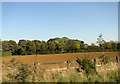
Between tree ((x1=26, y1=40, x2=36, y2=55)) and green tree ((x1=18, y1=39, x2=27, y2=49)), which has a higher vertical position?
green tree ((x1=18, y1=39, x2=27, y2=49))

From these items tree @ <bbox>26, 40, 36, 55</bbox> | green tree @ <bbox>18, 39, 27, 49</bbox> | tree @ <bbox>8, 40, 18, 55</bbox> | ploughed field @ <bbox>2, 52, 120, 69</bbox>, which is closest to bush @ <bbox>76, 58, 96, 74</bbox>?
ploughed field @ <bbox>2, 52, 120, 69</bbox>

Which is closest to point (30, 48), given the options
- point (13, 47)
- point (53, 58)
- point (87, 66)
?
point (13, 47)

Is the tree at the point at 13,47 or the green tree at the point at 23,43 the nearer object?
the tree at the point at 13,47

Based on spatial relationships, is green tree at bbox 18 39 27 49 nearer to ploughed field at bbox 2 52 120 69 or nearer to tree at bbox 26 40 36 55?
tree at bbox 26 40 36 55

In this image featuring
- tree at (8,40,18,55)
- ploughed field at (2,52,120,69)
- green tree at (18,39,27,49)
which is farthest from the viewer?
green tree at (18,39,27,49)

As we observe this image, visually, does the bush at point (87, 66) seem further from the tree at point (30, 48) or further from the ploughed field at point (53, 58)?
the tree at point (30, 48)

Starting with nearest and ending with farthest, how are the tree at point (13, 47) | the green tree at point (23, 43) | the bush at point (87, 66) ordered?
the bush at point (87, 66) → the tree at point (13, 47) → the green tree at point (23, 43)

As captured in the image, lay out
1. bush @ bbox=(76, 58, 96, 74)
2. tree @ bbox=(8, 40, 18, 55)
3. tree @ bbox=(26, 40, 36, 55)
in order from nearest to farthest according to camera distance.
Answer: bush @ bbox=(76, 58, 96, 74), tree @ bbox=(26, 40, 36, 55), tree @ bbox=(8, 40, 18, 55)

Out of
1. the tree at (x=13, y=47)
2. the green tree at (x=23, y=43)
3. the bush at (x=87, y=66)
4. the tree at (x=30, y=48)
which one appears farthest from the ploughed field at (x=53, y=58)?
the green tree at (x=23, y=43)

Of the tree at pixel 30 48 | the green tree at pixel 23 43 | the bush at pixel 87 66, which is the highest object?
the green tree at pixel 23 43

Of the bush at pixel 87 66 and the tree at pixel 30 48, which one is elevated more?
the bush at pixel 87 66

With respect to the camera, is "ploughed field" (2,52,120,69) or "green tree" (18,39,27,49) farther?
"green tree" (18,39,27,49)

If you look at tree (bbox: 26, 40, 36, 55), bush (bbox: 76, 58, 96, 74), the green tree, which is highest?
the green tree

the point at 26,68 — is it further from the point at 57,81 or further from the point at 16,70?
the point at 57,81
